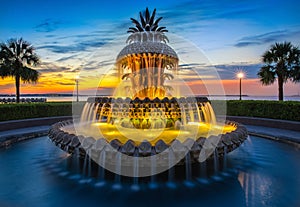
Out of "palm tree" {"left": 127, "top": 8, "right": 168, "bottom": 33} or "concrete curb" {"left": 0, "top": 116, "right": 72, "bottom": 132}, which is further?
"concrete curb" {"left": 0, "top": 116, "right": 72, "bottom": 132}

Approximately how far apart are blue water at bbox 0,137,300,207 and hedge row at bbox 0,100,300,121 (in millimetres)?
7474

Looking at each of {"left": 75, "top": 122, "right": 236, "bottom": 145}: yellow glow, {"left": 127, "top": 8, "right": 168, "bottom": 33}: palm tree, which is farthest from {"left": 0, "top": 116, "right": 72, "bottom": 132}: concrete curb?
{"left": 127, "top": 8, "right": 168, "bottom": 33}: palm tree

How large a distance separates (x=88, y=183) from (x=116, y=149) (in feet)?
Result: 3.71

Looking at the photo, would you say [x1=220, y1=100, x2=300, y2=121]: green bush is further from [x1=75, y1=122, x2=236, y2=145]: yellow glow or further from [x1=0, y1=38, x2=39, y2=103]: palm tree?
[x1=0, y1=38, x2=39, y2=103]: palm tree

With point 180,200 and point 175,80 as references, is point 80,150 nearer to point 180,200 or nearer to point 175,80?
point 180,200

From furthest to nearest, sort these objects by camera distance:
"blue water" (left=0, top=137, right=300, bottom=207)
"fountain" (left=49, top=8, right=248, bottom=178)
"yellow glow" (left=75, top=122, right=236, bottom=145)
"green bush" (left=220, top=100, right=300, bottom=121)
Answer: "green bush" (left=220, top=100, right=300, bottom=121) < "yellow glow" (left=75, top=122, right=236, bottom=145) < "fountain" (left=49, top=8, right=248, bottom=178) < "blue water" (left=0, top=137, right=300, bottom=207)

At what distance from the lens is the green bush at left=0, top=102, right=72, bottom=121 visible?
12.9 metres

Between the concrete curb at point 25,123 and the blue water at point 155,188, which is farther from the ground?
the concrete curb at point 25,123

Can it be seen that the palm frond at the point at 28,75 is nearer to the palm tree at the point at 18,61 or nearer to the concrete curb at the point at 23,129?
the palm tree at the point at 18,61

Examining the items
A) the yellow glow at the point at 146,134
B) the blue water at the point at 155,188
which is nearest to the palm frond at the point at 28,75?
the blue water at the point at 155,188

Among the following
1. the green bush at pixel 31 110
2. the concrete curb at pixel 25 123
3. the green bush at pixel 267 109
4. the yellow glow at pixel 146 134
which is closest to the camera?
the yellow glow at pixel 146 134

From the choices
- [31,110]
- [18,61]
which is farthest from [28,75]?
[31,110]

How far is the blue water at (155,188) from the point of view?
3.98m

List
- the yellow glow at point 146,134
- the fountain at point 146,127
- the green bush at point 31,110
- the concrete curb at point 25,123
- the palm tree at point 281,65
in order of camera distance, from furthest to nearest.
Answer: the palm tree at point 281,65 → the green bush at point 31,110 → the concrete curb at point 25,123 → the yellow glow at point 146,134 → the fountain at point 146,127
